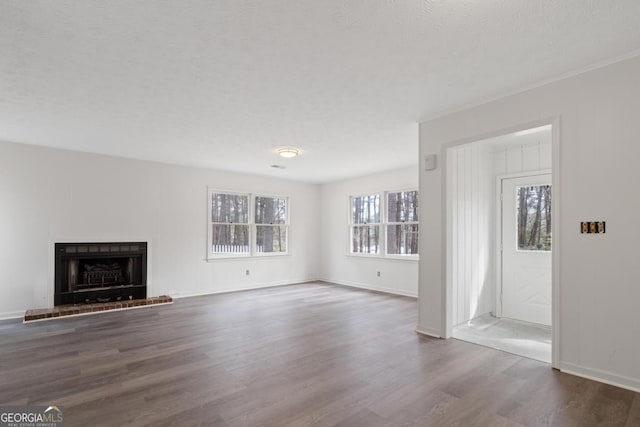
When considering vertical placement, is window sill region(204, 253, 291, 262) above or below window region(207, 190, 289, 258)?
below

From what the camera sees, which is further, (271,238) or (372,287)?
(271,238)

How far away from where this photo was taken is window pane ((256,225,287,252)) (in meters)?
7.65

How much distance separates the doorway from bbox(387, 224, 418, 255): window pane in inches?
71.4

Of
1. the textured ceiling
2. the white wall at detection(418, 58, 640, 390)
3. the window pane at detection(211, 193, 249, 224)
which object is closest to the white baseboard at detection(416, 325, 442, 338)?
the white wall at detection(418, 58, 640, 390)

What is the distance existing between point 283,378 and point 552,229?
2.71m

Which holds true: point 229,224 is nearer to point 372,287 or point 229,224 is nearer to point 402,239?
point 372,287

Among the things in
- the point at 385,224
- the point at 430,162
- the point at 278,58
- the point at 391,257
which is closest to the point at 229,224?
the point at 385,224

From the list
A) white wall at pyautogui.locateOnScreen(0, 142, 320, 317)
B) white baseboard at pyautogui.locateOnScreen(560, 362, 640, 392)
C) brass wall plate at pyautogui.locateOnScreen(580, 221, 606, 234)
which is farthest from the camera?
white wall at pyautogui.locateOnScreen(0, 142, 320, 317)

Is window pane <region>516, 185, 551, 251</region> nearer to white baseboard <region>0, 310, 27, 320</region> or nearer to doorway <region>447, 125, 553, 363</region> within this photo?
doorway <region>447, 125, 553, 363</region>

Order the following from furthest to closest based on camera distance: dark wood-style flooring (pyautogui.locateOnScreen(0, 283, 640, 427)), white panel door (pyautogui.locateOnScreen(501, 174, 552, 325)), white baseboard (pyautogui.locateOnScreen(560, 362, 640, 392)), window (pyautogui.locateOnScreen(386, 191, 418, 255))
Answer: window (pyautogui.locateOnScreen(386, 191, 418, 255)), white panel door (pyautogui.locateOnScreen(501, 174, 552, 325)), white baseboard (pyautogui.locateOnScreen(560, 362, 640, 392)), dark wood-style flooring (pyautogui.locateOnScreen(0, 283, 640, 427))

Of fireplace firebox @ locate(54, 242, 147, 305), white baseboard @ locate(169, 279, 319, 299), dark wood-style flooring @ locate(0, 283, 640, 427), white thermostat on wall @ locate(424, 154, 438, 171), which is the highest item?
white thermostat on wall @ locate(424, 154, 438, 171)

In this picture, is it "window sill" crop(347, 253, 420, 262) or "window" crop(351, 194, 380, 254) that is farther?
"window" crop(351, 194, 380, 254)

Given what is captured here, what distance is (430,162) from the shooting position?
394 cm

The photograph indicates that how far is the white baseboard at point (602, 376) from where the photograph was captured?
8.29 feet
